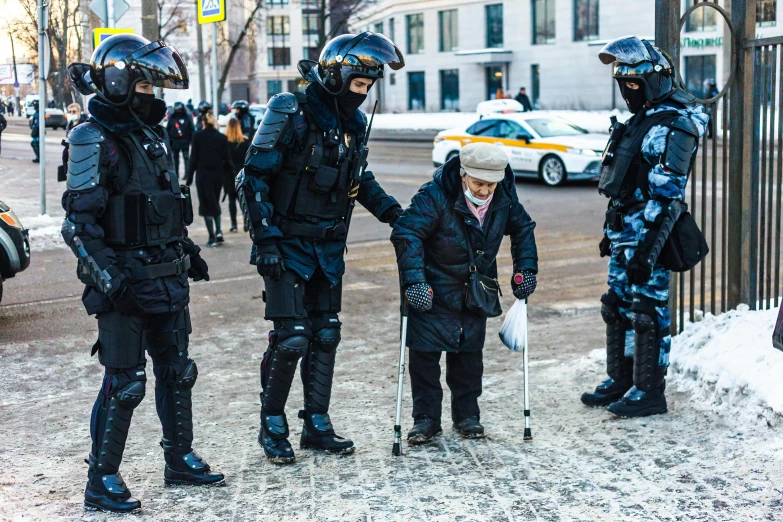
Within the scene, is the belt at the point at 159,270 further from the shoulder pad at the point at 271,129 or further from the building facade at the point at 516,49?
the building facade at the point at 516,49

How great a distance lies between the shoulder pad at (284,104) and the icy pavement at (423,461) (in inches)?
71.4

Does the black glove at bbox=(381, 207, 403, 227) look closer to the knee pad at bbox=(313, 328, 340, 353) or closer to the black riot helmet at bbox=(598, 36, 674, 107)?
the knee pad at bbox=(313, 328, 340, 353)

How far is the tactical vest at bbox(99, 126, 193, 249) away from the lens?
4.64m

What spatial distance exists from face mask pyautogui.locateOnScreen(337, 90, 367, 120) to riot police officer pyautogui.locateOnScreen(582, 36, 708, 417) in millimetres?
1532

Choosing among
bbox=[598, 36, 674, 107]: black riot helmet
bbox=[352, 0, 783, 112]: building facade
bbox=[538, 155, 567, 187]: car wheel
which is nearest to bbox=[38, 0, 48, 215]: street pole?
bbox=[538, 155, 567, 187]: car wheel

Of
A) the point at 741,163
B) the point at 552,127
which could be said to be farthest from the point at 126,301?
the point at 552,127

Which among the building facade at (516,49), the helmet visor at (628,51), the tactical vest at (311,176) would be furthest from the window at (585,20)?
the tactical vest at (311,176)

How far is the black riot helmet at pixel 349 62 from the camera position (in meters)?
5.18

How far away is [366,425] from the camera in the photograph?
601cm

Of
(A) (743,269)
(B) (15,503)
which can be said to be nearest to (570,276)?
(A) (743,269)

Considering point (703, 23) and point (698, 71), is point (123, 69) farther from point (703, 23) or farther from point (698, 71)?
point (698, 71)

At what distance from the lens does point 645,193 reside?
19.0ft

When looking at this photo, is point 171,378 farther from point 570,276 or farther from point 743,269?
point 570,276

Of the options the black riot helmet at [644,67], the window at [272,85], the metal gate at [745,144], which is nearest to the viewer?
the black riot helmet at [644,67]
